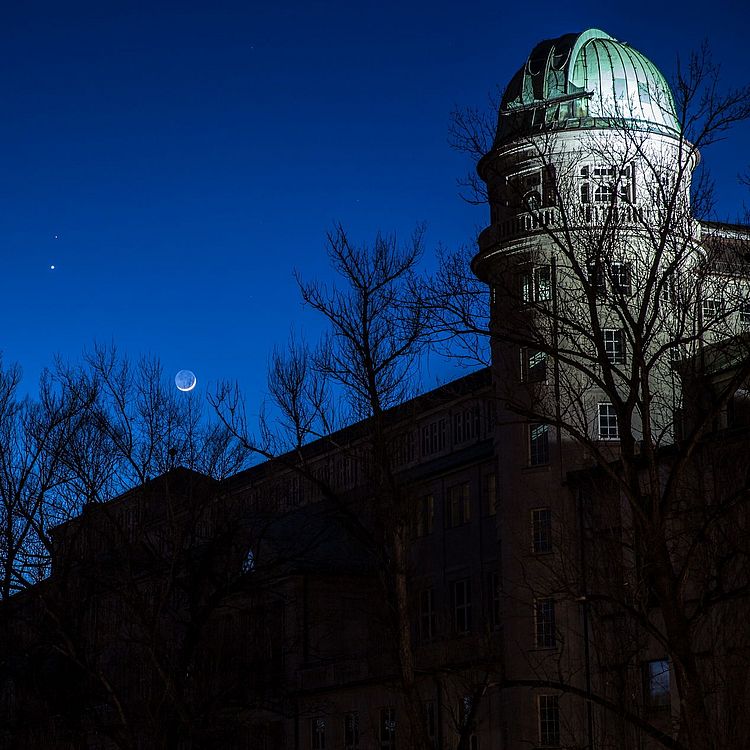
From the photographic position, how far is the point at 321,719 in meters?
52.0

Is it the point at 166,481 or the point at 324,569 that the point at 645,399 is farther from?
the point at 324,569

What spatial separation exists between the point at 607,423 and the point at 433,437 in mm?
17809

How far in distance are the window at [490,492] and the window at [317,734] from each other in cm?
1040

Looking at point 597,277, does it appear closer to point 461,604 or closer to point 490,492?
Result: point 490,492

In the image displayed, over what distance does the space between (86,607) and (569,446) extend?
15.7 metres

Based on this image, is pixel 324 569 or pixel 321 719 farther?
pixel 324 569

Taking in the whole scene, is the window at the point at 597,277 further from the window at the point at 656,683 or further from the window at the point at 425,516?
the window at the point at 425,516

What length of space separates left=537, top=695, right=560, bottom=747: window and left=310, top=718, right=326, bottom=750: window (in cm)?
1280

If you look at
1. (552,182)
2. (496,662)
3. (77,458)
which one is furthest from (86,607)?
(552,182)

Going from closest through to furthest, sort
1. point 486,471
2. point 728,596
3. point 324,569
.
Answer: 1. point 728,596
2. point 486,471
3. point 324,569

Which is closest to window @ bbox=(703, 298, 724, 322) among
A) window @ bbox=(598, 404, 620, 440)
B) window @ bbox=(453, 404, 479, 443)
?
window @ bbox=(598, 404, 620, 440)

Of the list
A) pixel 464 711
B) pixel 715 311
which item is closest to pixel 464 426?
pixel 464 711

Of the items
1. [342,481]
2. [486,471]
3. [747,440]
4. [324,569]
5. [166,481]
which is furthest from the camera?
[342,481]

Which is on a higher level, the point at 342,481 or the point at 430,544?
the point at 342,481
